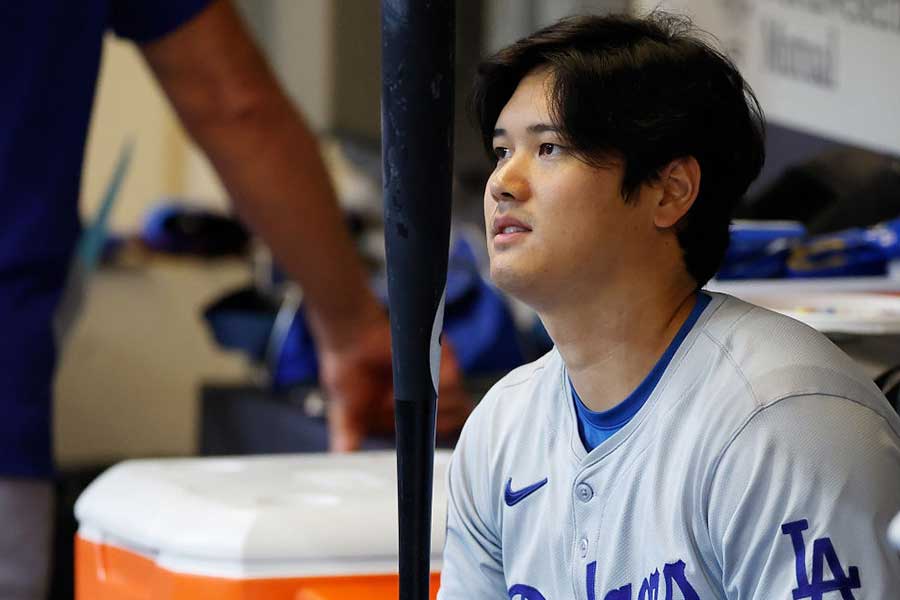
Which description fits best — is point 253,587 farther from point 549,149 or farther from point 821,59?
point 821,59

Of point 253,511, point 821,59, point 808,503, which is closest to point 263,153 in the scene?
point 253,511

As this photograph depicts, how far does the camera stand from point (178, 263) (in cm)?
373

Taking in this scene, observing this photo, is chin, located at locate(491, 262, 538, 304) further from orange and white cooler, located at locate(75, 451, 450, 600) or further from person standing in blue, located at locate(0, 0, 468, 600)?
person standing in blue, located at locate(0, 0, 468, 600)

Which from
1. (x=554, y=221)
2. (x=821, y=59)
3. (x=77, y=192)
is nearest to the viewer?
(x=554, y=221)

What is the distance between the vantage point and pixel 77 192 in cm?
123

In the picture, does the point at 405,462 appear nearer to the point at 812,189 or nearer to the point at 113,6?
the point at 113,6

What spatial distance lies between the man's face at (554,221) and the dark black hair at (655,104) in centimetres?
1

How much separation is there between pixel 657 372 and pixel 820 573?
0.15 metres

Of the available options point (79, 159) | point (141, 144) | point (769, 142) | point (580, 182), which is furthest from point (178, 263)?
point (580, 182)

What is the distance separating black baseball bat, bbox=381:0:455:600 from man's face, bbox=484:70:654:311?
3.1 inches

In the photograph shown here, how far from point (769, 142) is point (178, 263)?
Result: 229 centimetres

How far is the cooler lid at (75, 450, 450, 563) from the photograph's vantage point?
95cm

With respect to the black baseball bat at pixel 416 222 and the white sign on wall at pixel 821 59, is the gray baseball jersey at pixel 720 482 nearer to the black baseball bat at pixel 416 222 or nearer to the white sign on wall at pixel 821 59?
the black baseball bat at pixel 416 222

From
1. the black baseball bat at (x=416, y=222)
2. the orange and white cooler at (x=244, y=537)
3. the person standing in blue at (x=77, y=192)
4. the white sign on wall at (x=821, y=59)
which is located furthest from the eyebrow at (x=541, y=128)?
the white sign on wall at (x=821, y=59)
